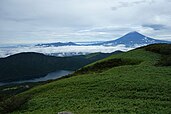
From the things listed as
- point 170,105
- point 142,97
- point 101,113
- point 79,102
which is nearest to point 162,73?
point 142,97

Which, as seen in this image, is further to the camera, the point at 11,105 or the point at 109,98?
the point at 11,105

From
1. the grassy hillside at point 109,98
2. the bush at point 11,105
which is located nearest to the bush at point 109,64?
the grassy hillside at point 109,98

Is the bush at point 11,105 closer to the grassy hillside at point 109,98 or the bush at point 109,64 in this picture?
the grassy hillside at point 109,98

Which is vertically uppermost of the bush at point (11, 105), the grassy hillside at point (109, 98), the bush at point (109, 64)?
the bush at point (109, 64)

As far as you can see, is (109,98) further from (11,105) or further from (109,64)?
(109,64)

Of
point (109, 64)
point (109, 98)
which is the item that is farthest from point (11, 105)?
point (109, 64)

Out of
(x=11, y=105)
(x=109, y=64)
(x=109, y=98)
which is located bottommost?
(x=11, y=105)

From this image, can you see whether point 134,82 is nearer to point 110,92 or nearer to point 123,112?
point 110,92

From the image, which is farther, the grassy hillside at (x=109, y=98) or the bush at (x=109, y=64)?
the bush at (x=109, y=64)

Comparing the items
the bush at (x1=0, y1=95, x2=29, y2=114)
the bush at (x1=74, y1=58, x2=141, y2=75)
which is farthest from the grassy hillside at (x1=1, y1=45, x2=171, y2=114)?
the bush at (x1=74, y1=58, x2=141, y2=75)

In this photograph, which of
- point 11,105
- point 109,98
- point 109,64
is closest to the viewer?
point 109,98

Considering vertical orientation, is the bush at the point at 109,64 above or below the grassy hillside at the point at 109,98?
above

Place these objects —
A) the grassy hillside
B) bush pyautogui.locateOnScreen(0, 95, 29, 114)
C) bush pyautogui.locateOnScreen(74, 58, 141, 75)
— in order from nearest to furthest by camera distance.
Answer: the grassy hillside
bush pyautogui.locateOnScreen(0, 95, 29, 114)
bush pyautogui.locateOnScreen(74, 58, 141, 75)

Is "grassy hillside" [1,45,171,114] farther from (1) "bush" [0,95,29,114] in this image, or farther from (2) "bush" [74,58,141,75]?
(2) "bush" [74,58,141,75]
